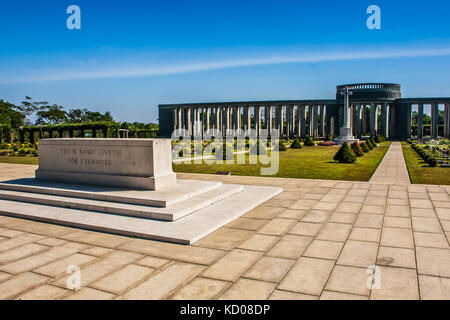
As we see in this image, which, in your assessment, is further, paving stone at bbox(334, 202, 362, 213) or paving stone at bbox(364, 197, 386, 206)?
paving stone at bbox(364, 197, 386, 206)

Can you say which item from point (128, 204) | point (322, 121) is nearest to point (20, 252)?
point (128, 204)

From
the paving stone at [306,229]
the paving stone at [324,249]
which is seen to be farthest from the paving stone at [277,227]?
the paving stone at [324,249]

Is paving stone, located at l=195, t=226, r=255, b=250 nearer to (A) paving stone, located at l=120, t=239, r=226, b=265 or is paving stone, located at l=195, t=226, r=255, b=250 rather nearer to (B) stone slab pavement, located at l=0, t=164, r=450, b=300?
(B) stone slab pavement, located at l=0, t=164, r=450, b=300

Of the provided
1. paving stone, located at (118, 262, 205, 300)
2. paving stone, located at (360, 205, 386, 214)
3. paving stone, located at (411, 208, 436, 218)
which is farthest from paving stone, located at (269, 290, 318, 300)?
paving stone, located at (411, 208, 436, 218)

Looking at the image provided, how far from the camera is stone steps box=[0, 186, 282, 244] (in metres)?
7.43

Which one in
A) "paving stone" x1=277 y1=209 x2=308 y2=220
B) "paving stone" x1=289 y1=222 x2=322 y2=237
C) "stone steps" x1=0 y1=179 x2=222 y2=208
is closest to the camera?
"paving stone" x1=289 y1=222 x2=322 y2=237

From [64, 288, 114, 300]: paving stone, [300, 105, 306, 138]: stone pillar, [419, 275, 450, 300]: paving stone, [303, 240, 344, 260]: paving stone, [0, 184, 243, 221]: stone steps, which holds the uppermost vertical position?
[300, 105, 306, 138]: stone pillar

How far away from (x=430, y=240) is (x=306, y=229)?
249 cm

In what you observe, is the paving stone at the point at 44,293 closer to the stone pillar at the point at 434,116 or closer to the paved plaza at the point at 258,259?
the paved plaza at the point at 258,259

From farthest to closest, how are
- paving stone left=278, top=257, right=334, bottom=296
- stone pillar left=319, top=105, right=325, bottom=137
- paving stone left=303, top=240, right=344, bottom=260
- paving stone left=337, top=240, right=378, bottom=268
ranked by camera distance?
1. stone pillar left=319, top=105, right=325, bottom=137
2. paving stone left=303, top=240, right=344, bottom=260
3. paving stone left=337, top=240, right=378, bottom=268
4. paving stone left=278, top=257, right=334, bottom=296

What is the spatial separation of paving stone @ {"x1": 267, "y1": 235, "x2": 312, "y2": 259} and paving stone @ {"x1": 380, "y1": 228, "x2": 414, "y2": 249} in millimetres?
1549

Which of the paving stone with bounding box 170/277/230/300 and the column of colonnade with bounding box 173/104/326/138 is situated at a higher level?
the column of colonnade with bounding box 173/104/326/138

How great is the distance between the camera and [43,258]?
245 inches
